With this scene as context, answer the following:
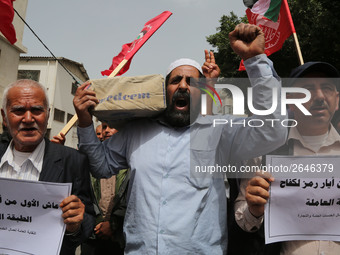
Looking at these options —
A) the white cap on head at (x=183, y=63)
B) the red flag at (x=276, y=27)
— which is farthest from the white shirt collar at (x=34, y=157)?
the red flag at (x=276, y=27)

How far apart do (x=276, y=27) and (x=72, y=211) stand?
3852 millimetres

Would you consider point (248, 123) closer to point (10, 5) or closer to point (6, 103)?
point (6, 103)

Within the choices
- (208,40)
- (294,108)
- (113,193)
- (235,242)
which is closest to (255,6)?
(294,108)

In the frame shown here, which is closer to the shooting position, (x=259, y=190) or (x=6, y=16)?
(x=259, y=190)

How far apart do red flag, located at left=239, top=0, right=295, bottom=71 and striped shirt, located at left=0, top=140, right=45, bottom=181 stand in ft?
10.1

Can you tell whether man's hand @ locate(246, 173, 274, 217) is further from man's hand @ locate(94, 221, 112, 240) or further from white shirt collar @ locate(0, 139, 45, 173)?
man's hand @ locate(94, 221, 112, 240)

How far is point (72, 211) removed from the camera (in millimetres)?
1721

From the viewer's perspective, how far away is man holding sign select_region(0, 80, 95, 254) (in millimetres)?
1852

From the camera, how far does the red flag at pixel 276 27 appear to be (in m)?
4.18

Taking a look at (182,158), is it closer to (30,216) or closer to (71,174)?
(71,174)

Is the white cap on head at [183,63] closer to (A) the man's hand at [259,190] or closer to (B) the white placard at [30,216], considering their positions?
(A) the man's hand at [259,190]

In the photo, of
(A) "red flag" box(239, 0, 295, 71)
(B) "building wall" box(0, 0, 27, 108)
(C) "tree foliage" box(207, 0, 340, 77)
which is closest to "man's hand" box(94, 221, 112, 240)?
(A) "red flag" box(239, 0, 295, 71)

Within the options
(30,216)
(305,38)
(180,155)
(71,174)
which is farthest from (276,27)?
(305,38)

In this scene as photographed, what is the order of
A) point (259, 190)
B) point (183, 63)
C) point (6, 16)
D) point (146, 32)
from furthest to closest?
point (146, 32), point (6, 16), point (183, 63), point (259, 190)
